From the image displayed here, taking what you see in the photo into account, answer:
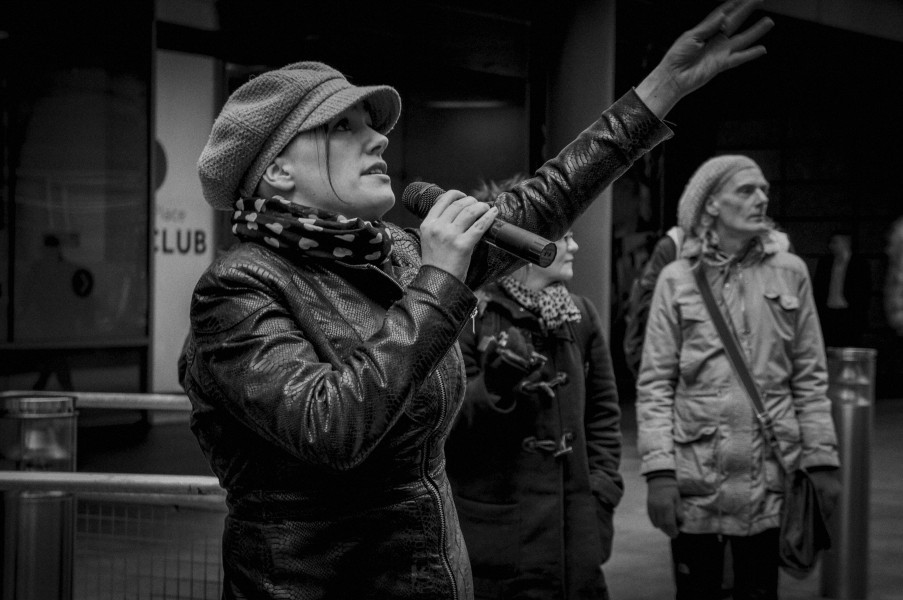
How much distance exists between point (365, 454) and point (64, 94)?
9588 millimetres

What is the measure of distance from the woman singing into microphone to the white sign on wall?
32.3 feet

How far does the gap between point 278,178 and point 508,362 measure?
72.4 inches

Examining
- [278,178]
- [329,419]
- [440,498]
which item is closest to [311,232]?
[278,178]

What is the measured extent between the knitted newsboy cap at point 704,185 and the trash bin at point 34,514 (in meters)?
2.59

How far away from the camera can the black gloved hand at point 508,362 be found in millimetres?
3980

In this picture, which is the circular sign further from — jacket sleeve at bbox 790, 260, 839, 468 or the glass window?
jacket sleeve at bbox 790, 260, 839, 468

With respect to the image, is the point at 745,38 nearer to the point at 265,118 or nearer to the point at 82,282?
the point at 265,118

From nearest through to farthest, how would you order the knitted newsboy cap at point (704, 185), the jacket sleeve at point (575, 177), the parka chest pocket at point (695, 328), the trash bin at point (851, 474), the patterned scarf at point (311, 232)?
the patterned scarf at point (311, 232), the jacket sleeve at point (575, 177), the parka chest pocket at point (695, 328), the knitted newsboy cap at point (704, 185), the trash bin at point (851, 474)

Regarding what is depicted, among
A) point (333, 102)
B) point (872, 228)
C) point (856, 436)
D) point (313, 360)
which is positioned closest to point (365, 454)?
point (313, 360)

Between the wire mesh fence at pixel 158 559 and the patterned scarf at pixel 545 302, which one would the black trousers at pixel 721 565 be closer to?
the patterned scarf at pixel 545 302

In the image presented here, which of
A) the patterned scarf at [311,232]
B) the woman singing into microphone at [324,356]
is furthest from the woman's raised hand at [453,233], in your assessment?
the patterned scarf at [311,232]

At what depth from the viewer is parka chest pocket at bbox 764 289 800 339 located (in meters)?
4.73

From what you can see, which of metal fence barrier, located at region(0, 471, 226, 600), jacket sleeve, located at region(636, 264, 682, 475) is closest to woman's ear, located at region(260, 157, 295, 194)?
metal fence barrier, located at region(0, 471, 226, 600)

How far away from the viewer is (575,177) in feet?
8.55
